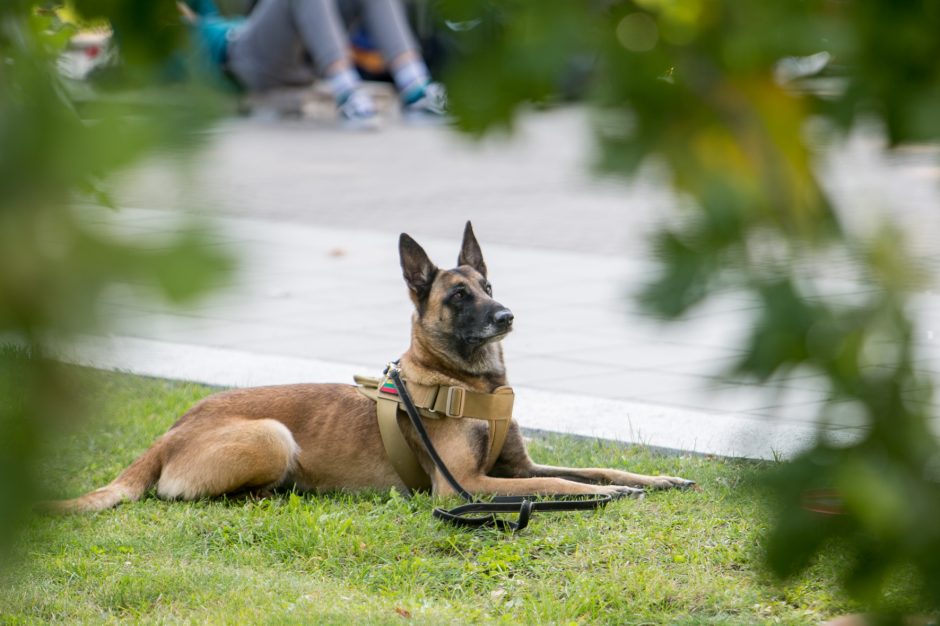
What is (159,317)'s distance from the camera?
94cm

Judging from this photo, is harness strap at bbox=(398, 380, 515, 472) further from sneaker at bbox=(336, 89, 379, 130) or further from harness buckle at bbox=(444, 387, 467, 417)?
sneaker at bbox=(336, 89, 379, 130)

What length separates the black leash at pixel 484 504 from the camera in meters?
4.95

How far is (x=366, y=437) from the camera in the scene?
18.2 feet

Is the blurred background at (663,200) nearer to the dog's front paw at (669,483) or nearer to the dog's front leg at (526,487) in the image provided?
the dog's front leg at (526,487)

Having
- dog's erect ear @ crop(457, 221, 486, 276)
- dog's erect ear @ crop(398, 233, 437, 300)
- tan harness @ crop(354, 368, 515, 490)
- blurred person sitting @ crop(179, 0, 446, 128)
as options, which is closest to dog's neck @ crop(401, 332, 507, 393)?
tan harness @ crop(354, 368, 515, 490)

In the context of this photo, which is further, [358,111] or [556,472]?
[358,111]

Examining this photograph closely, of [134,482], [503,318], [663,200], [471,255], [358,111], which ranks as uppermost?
[663,200]

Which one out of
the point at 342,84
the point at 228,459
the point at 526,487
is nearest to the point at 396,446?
the point at 526,487

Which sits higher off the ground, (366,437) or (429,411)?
(429,411)

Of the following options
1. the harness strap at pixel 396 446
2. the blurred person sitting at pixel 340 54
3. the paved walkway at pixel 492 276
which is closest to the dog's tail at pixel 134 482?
the paved walkway at pixel 492 276

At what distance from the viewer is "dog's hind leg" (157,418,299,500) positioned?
535cm

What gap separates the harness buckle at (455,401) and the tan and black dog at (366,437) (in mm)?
111

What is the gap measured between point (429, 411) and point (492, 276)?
461cm

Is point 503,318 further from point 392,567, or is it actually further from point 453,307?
point 392,567
